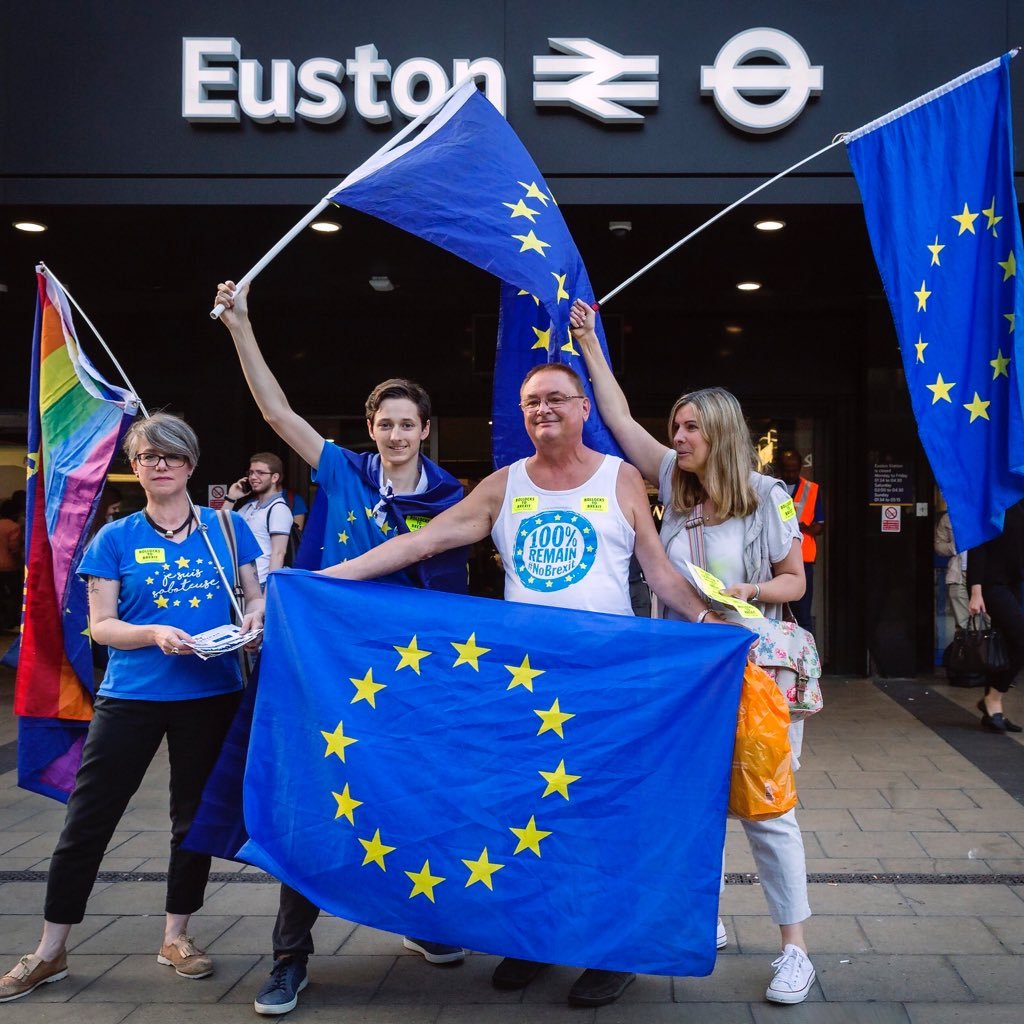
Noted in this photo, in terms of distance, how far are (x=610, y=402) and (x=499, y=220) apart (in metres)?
0.81

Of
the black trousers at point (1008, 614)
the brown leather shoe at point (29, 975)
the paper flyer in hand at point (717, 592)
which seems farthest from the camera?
the black trousers at point (1008, 614)

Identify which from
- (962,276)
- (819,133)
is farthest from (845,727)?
(962,276)

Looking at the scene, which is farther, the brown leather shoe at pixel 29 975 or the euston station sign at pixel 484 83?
the euston station sign at pixel 484 83

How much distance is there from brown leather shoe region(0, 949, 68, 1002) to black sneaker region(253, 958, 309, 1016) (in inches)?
29.2

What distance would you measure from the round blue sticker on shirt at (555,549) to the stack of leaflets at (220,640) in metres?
0.93

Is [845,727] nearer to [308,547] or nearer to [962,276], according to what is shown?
[962,276]

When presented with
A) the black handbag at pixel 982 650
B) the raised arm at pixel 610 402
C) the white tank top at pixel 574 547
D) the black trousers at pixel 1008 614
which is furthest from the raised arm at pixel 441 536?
the black handbag at pixel 982 650

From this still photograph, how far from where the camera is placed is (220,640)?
3.54 m

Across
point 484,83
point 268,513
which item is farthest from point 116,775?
point 484,83

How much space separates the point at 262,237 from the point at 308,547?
530cm

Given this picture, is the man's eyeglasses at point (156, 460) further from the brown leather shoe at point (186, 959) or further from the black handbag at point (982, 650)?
the black handbag at point (982, 650)

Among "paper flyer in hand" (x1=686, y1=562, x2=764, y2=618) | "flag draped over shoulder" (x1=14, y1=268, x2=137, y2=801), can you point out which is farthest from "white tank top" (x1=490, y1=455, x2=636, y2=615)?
"flag draped over shoulder" (x1=14, y1=268, x2=137, y2=801)

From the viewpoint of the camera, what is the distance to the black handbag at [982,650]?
786 cm

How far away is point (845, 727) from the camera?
8164 mm
